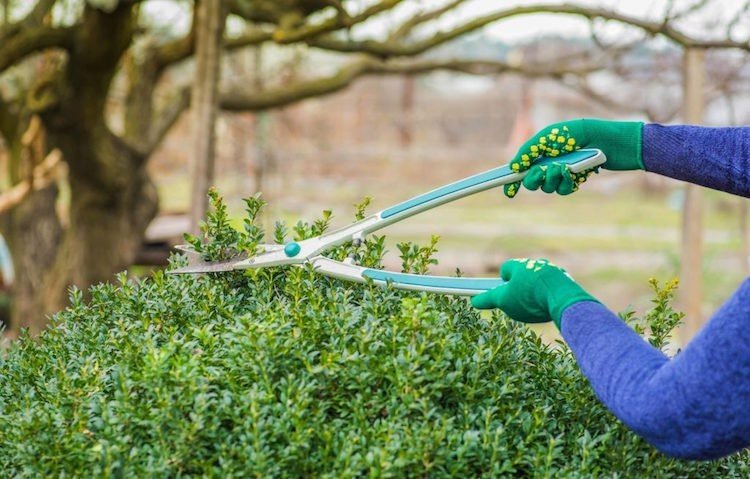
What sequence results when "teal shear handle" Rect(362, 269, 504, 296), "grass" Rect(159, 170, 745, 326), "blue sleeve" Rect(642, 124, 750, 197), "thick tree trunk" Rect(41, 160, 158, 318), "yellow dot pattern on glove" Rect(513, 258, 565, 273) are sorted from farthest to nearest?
"grass" Rect(159, 170, 745, 326) → "thick tree trunk" Rect(41, 160, 158, 318) → "blue sleeve" Rect(642, 124, 750, 197) → "teal shear handle" Rect(362, 269, 504, 296) → "yellow dot pattern on glove" Rect(513, 258, 565, 273)

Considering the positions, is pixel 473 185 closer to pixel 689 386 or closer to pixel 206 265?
pixel 206 265

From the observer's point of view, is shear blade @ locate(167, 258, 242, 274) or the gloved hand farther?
shear blade @ locate(167, 258, 242, 274)

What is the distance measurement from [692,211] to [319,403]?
4.77m

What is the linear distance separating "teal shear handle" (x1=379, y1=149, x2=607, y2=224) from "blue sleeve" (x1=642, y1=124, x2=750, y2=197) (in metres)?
0.15

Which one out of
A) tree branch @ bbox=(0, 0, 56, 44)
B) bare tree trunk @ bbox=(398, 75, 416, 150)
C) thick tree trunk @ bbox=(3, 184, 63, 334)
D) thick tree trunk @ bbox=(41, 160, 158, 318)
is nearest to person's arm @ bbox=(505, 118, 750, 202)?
tree branch @ bbox=(0, 0, 56, 44)

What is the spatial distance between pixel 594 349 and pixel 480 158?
1794 cm

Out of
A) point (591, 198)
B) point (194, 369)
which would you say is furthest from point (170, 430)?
point (591, 198)

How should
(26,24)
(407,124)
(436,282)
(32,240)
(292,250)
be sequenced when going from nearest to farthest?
(436,282)
(292,250)
(26,24)
(32,240)
(407,124)

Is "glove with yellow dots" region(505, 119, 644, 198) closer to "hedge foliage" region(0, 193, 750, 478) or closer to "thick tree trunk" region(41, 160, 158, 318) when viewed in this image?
"hedge foliage" region(0, 193, 750, 478)

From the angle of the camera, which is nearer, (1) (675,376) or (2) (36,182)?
(1) (675,376)

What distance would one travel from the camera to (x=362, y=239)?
6.15 ft

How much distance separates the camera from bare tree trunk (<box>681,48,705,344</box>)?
5680mm

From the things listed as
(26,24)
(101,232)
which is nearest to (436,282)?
(26,24)

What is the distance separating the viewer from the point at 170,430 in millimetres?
1458
